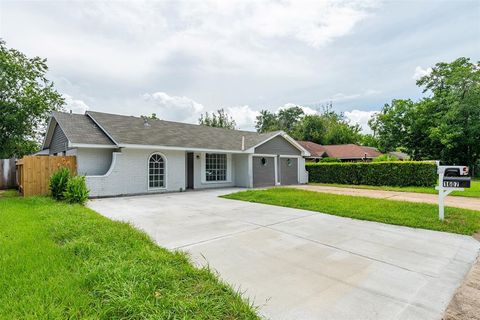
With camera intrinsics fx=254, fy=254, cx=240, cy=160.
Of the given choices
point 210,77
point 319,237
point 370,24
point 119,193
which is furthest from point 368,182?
point 119,193

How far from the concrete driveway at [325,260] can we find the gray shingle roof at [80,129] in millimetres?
5691

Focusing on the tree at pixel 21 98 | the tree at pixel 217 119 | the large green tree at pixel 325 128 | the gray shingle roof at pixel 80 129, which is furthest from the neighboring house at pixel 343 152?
the tree at pixel 21 98

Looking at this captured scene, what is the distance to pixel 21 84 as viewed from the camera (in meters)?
17.8

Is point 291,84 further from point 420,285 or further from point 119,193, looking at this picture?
point 420,285

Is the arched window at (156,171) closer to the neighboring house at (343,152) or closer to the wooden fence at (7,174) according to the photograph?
the wooden fence at (7,174)

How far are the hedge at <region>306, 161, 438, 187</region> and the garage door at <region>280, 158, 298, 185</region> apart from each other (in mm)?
1855

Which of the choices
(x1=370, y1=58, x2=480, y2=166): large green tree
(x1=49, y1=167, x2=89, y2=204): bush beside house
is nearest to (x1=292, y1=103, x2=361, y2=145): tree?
(x1=370, y1=58, x2=480, y2=166): large green tree

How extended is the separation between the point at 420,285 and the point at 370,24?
10716 millimetres

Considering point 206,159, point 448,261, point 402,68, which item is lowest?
point 448,261

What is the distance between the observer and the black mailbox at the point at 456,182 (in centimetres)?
596

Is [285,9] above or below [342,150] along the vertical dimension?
above

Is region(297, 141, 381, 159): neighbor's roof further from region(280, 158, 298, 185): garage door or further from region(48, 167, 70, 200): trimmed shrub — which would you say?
region(48, 167, 70, 200): trimmed shrub

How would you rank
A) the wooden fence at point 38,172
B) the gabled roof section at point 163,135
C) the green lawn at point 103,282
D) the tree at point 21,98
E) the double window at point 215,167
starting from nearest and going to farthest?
the green lawn at point 103,282 → the wooden fence at point 38,172 → the gabled roof section at point 163,135 → the double window at point 215,167 → the tree at point 21,98

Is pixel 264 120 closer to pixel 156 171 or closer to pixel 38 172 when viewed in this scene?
pixel 156 171
